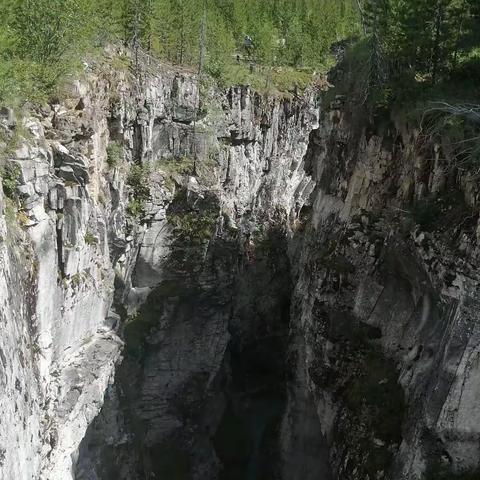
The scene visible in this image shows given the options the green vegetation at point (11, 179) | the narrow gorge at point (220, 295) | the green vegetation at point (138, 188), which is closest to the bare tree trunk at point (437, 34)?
the narrow gorge at point (220, 295)

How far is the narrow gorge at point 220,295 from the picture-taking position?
14.6m

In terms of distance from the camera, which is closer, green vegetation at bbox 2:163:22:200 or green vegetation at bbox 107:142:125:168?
green vegetation at bbox 2:163:22:200

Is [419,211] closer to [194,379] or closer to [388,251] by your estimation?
[388,251]

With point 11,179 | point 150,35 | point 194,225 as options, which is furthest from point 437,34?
point 150,35

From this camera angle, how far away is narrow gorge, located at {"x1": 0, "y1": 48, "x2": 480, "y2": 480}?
48.0ft

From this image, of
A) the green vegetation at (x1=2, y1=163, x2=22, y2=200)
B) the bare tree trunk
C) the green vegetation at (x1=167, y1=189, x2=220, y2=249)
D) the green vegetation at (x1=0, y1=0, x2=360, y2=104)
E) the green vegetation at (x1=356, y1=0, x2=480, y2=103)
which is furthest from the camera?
the green vegetation at (x1=167, y1=189, x2=220, y2=249)

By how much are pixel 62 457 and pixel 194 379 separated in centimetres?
1076

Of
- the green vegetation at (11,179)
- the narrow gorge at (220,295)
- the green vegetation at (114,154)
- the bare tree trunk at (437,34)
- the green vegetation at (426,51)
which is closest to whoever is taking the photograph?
the narrow gorge at (220,295)

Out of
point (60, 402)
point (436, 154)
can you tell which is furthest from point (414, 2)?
point (60, 402)

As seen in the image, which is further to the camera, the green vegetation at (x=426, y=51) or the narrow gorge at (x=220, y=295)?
the green vegetation at (x=426, y=51)

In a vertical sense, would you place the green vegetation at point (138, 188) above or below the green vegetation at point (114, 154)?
below

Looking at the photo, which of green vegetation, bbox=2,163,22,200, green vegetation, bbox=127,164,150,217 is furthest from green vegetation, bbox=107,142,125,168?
green vegetation, bbox=2,163,22,200

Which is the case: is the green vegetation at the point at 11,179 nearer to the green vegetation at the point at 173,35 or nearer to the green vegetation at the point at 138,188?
the green vegetation at the point at 173,35

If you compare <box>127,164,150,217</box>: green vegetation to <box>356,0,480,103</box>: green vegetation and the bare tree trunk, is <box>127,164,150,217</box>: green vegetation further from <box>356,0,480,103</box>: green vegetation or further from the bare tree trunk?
the bare tree trunk
